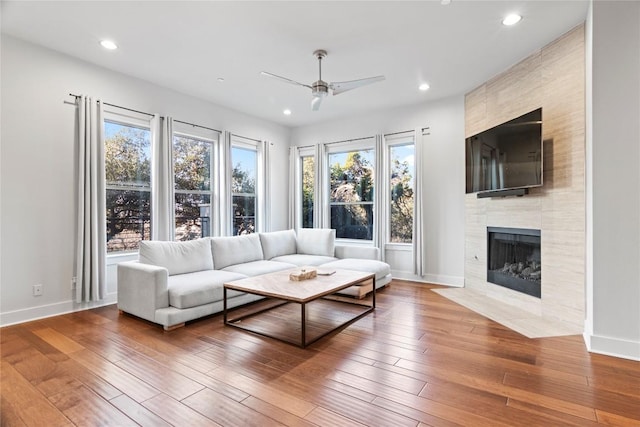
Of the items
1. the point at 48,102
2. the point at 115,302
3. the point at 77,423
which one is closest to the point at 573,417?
the point at 77,423

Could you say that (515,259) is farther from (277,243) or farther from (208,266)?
(208,266)

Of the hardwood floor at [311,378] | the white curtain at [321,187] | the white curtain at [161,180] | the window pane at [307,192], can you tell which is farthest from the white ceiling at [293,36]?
the hardwood floor at [311,378]

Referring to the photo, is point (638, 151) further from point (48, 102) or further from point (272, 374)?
point (48, 102)

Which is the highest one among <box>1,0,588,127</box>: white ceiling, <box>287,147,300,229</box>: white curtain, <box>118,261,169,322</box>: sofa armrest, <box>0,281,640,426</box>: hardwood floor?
<box>1,0,588,127</box>: white ceiling

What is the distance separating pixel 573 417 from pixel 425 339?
4.00 feet

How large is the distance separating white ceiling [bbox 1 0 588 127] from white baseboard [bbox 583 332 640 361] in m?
2.82

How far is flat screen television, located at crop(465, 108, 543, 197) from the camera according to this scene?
340cm

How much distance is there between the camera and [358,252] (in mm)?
5270

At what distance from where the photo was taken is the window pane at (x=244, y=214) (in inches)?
230

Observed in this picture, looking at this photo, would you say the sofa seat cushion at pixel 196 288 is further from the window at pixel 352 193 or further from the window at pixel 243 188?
the window at pixel 352 193

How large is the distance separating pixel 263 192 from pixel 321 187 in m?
1.13

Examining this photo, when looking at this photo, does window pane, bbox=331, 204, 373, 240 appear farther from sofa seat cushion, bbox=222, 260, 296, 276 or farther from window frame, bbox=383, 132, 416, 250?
sofa seat cushion, bbox=222, 260, 296, 276

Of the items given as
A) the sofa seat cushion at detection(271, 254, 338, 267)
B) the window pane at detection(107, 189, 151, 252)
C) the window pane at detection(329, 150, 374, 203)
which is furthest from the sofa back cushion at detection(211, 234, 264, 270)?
the window pane at detection(329, 150, 374, 203)

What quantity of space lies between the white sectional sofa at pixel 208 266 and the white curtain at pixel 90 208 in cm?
39
